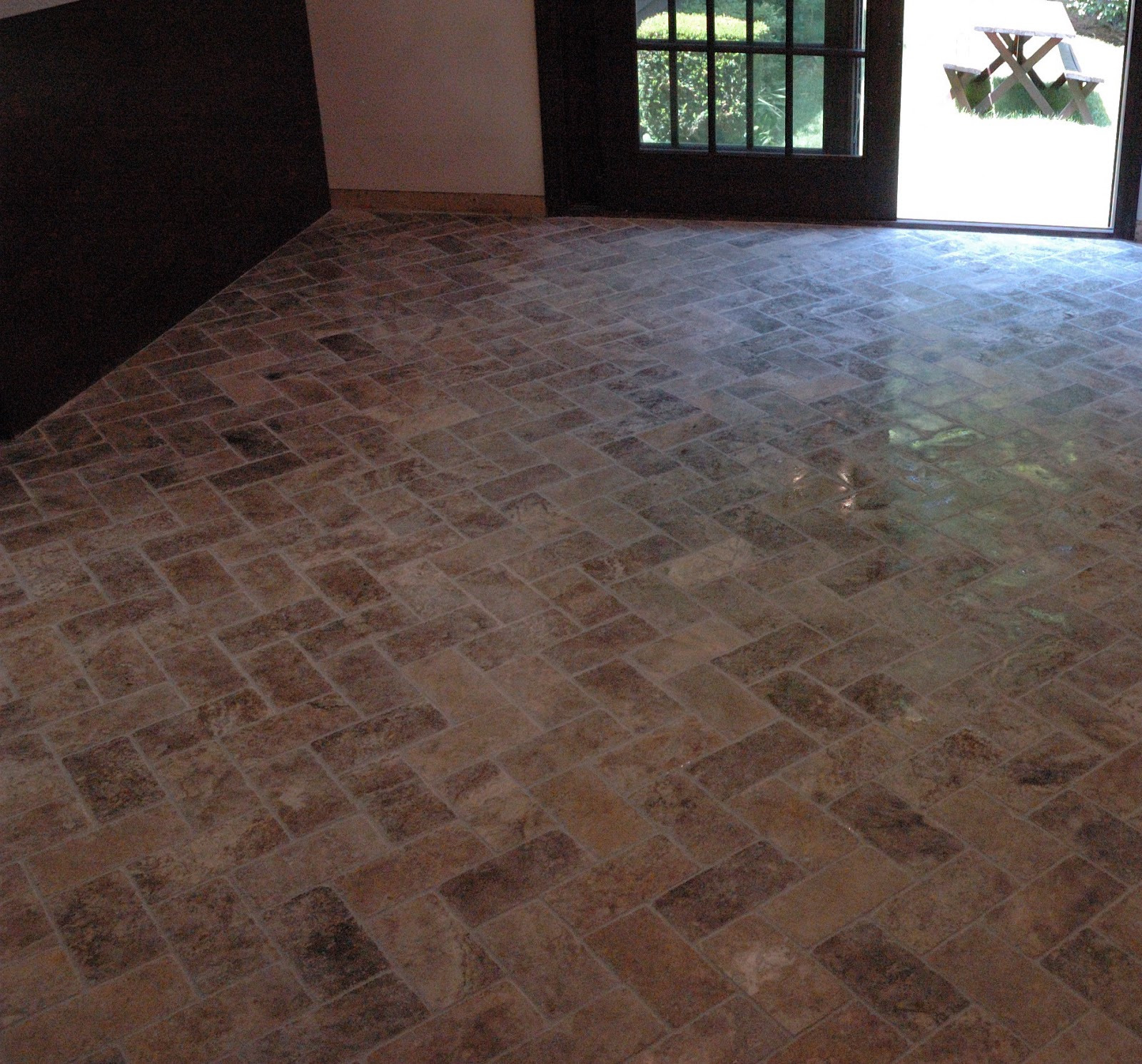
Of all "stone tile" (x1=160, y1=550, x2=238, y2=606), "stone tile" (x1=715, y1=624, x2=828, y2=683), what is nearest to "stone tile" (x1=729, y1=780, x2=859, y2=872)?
"stone tile" (x1=715, y1=624, x2=828, y2=683)

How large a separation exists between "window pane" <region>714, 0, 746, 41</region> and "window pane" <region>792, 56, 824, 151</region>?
0.96 ft

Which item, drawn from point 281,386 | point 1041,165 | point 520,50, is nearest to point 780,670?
point 281,386

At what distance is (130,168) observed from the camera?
17.1 ft

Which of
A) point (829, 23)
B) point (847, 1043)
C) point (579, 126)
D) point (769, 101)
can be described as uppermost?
point (829, 23)

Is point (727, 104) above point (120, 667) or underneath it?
above

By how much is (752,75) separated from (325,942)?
4.84 meters

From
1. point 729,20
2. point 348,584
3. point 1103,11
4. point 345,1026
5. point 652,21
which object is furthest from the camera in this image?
point 1103,11

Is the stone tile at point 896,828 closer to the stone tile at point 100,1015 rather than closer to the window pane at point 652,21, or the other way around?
the stone tile at point 100,1015

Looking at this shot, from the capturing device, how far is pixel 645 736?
3.07 metres

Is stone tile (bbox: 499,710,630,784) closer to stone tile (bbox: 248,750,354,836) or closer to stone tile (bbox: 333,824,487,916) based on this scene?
stone tile (bbox: 333,824,487,916)

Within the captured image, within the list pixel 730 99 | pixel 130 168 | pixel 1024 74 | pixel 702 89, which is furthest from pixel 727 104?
pixel 1024 74

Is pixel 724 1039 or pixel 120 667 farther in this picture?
pixel 120 667

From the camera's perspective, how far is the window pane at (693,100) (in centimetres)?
623

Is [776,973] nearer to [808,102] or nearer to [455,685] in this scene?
[455,685]
